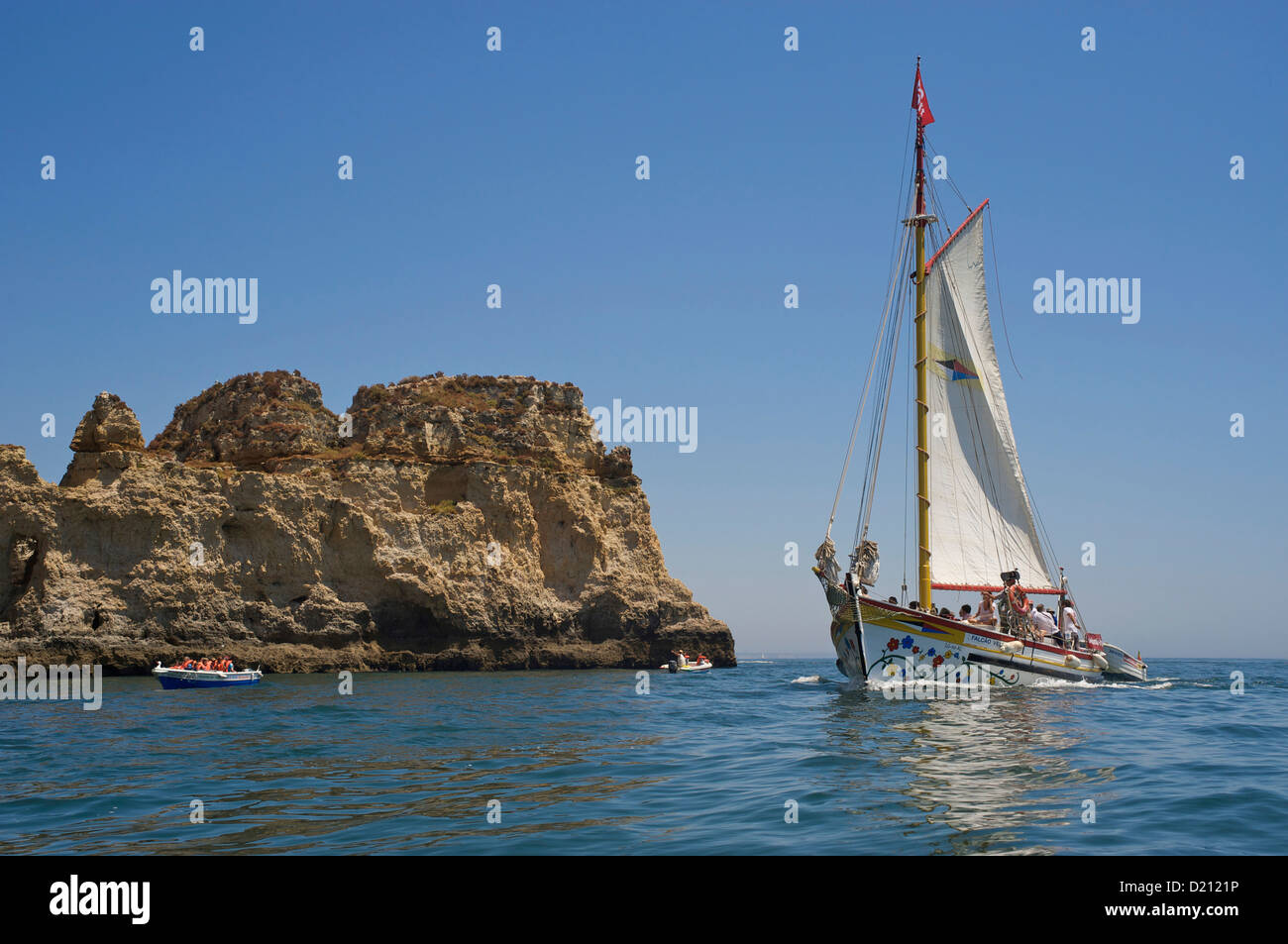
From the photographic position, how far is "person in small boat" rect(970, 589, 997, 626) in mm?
30297

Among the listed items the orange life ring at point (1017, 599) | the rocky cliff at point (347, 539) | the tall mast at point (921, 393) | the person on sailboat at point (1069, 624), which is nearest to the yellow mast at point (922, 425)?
the tall mast at point (921, 393)

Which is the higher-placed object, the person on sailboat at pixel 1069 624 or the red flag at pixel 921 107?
the red flag at pixel 921 107

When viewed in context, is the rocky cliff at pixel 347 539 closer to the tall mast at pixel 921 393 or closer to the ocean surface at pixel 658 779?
the ocean surface at pixel 658 779

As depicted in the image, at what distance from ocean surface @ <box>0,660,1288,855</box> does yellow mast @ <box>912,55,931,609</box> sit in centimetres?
579

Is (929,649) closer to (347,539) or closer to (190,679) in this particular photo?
(190,679)

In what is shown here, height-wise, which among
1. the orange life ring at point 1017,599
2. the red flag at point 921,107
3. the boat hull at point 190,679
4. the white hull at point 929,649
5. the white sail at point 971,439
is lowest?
the boat hull at point 190,679

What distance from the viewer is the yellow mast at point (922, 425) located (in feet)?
99.8

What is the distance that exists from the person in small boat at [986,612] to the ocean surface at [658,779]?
4.81 meters

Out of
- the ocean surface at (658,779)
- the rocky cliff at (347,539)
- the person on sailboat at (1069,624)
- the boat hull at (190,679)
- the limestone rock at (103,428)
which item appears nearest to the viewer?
the ocean surface at (658,779)

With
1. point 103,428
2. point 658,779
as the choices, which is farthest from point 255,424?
point 658,779

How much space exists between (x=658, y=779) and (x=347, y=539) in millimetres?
40044
